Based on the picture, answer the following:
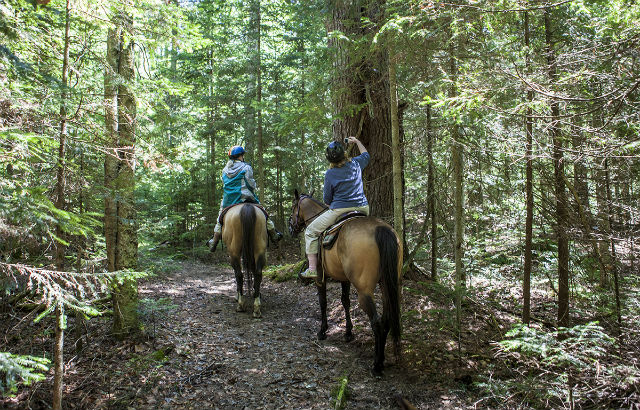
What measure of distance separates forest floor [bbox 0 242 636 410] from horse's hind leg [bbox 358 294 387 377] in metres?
0.16

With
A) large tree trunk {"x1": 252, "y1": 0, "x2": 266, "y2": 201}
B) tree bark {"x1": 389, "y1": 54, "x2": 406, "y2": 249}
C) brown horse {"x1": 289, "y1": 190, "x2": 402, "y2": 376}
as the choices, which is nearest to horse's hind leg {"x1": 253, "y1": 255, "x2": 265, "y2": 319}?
brown horse {"x1": 289, "y1": 190, "x2": 402, "y2": 376}

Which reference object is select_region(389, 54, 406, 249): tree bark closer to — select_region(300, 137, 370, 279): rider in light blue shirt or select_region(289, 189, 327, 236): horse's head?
select_region(300, 137, 370, 279): rider in light blue shirt

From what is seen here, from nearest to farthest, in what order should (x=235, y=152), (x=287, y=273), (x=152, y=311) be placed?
(x=152, y=311) → (x=235, y=152) → (x=287, y=273)

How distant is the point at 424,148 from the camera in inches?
297

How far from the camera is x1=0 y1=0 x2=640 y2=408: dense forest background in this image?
11.2 ft

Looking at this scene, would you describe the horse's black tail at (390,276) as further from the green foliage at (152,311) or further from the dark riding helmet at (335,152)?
the green foliage at (152,311)

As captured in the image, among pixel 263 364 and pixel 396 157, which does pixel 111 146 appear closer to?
pixel 263 364

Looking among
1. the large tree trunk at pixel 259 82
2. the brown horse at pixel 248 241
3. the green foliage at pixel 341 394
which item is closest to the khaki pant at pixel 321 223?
the brown horse at pixel 248 241

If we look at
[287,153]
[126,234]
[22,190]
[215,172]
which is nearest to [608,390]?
[22,190]

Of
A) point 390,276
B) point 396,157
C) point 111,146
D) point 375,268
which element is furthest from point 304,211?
point 111,146

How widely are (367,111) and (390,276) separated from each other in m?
4.54

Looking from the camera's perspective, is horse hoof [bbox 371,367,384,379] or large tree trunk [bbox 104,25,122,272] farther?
horse hoof [bbox 371,367,384,379]

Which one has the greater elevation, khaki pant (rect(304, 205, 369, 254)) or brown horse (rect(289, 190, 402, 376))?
khaki pant (rect(304, 205, 369, 254))

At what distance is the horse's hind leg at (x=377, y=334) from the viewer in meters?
4.86
